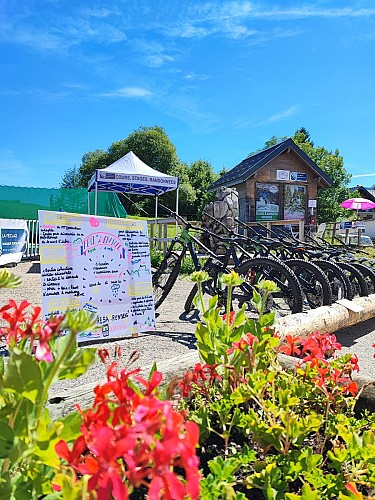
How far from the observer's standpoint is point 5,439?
52cm

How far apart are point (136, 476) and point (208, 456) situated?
76 cm

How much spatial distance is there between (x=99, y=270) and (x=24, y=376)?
101 inches

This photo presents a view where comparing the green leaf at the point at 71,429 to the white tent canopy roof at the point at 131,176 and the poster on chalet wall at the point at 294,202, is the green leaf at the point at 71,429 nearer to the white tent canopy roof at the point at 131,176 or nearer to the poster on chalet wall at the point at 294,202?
the white tent canopy roof at the point at 131,176

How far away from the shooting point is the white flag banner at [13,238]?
979 centimetres

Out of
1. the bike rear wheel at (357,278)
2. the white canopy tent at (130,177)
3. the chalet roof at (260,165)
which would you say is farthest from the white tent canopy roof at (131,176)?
the bike rear wheel at (357,278)

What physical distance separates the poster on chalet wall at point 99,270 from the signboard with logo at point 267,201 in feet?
40.2

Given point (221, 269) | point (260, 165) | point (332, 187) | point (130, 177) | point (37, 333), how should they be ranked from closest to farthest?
1. point (37, 333)
2. point (221, 269)
3. point (130, 177)
4. point (260, 165)
5. point (332, 187)

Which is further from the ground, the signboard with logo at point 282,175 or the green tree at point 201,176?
the green tree at point 201,176

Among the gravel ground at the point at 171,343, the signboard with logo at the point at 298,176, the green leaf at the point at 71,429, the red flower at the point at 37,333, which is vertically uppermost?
the signboard with logo at the point at 298,176

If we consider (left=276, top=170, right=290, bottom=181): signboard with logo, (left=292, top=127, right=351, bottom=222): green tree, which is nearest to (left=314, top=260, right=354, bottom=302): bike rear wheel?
(left=276, top=170, right=290, bottom=181): signboard with logo

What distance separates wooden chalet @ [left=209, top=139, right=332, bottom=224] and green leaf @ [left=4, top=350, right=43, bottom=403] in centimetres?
1414

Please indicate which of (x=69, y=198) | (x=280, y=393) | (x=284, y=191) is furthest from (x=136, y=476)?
(x=284, y=191)

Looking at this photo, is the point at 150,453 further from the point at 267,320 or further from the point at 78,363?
the point at 267,320

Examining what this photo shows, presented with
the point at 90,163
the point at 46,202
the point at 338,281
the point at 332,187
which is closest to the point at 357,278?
the point at 338,281
